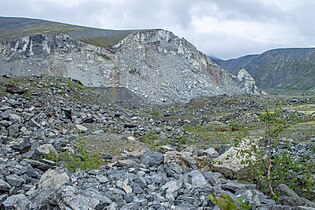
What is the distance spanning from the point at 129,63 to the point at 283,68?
12293 centimetres

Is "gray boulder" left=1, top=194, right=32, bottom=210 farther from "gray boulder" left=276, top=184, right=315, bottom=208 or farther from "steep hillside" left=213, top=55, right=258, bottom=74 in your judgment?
"steep hillside" left=213, top=55, right=258, bottom=74

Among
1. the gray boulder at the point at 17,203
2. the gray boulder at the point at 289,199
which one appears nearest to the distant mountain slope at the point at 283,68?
the gray boulder at the point at 289,199

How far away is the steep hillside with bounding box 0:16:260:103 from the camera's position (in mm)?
49969

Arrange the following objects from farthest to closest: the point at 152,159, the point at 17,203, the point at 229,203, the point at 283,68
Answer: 1. the point at 283,68
2. the point at 152,159
3. the point at 17,203
4. the point at 229,203

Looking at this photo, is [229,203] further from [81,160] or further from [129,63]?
[129,63]

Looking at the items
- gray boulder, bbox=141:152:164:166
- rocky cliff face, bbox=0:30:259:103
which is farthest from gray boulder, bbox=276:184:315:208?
rocky cliff face, bbox=0:30:259:103

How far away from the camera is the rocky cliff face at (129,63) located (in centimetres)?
4992

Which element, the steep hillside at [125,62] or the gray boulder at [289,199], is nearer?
the gray boulder at [289,199]

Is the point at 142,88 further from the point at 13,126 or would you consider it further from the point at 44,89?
the point at 13,126

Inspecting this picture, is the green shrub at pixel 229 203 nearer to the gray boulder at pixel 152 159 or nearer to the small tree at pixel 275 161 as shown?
the small tree at pixel 275 161

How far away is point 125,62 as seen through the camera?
54.9m

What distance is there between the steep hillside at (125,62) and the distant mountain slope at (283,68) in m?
83.1

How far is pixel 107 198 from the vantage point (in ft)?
17.1

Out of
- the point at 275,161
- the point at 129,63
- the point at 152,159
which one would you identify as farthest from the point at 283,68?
the point at 275,161
